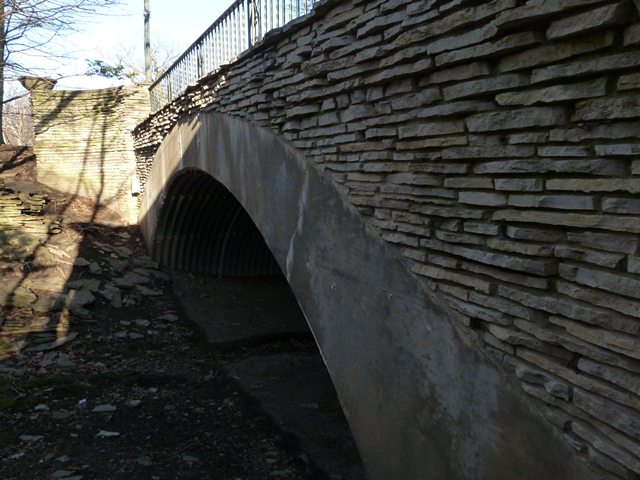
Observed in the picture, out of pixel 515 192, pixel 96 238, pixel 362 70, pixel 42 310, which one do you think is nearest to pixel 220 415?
pixel 42 310

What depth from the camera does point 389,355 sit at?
10.5 feet

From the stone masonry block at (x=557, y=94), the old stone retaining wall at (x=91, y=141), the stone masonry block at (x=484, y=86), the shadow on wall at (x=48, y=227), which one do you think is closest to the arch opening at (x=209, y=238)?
the shadow on wall at (x=48, y=227)

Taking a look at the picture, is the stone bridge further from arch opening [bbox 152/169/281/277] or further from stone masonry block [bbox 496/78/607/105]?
arch opening [bbox 152/169/281/277]

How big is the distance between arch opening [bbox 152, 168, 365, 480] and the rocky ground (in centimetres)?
7

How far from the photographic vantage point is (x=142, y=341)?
8.08m

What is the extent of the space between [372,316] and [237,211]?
7272 millimetres

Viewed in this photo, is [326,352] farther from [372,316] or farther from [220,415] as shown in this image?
[220,415]

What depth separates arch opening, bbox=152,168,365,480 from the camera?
586cm

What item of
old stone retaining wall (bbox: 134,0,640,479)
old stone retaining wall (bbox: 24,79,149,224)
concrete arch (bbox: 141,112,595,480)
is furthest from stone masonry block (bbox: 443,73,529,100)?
old stone retaining wall (bbox: 24,79,149,224)

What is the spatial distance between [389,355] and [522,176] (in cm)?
142

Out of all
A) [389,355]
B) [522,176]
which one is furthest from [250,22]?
[522,176]

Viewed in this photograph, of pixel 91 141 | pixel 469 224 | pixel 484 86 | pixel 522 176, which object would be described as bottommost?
pixel 469 224

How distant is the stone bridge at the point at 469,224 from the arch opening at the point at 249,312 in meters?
2.21

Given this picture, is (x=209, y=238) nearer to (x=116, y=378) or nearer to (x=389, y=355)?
(x=116, y=378)
